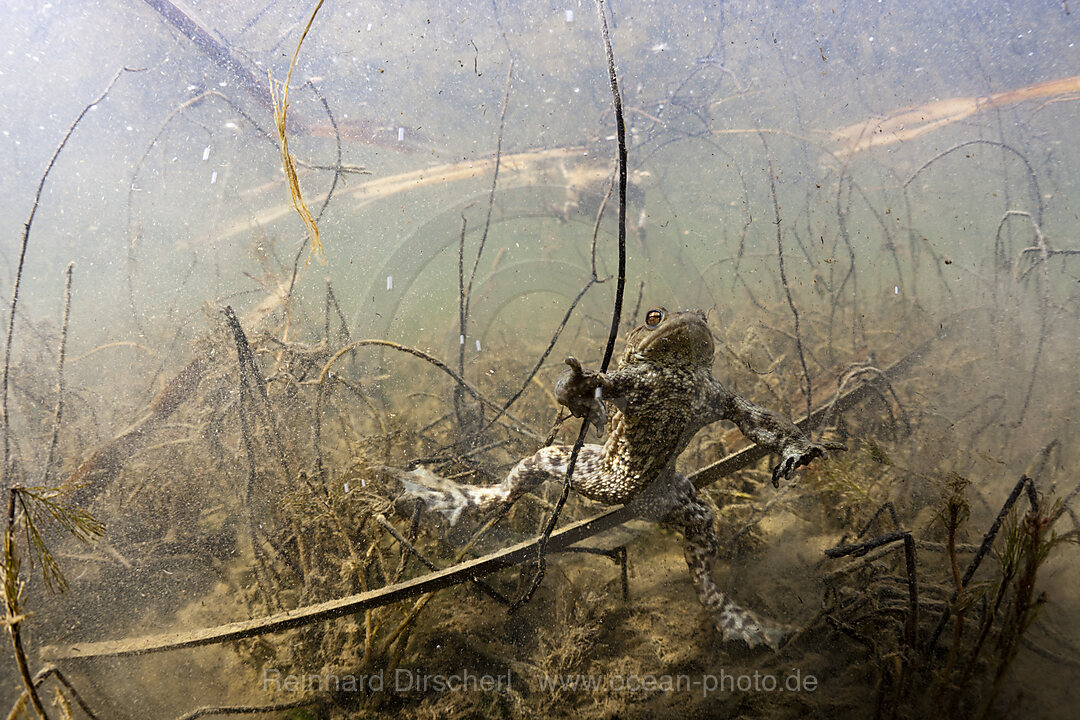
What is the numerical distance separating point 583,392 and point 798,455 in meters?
0.97

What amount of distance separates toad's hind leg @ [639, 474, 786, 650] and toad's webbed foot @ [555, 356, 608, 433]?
3.21 ft

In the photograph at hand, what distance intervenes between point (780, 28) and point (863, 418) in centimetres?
563

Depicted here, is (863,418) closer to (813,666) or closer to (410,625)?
(813,666)

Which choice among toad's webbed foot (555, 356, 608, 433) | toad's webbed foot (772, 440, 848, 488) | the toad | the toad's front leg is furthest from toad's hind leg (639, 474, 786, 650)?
toad's webbed foot (555, 356, 608, 433)

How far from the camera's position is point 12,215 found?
9719mm

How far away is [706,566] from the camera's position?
2525 mm

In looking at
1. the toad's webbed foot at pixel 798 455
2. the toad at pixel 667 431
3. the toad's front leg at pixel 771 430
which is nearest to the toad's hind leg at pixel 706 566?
the toad at pixel 667 431

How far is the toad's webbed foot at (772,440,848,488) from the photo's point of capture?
1.81 meters

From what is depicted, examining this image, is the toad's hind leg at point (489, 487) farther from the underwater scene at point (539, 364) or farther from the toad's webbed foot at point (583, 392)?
the toad's webbed foot at point (583, 392)

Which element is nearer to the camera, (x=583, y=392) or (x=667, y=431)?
(x=583, y=392)

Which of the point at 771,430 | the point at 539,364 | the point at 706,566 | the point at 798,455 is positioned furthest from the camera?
the point at 539,364

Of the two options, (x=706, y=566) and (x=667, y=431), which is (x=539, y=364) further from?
(x=706, y=566)

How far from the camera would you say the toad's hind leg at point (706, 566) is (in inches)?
91.1

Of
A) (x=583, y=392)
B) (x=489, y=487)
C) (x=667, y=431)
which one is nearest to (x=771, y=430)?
(x=667, y=431)
